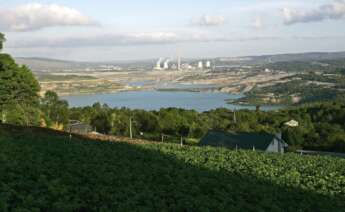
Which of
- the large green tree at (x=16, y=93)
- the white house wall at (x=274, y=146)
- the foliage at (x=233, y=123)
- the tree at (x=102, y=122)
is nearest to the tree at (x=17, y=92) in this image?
the large green tree at (x=16, y=93)

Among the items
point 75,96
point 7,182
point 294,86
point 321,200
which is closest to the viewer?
point 7,182

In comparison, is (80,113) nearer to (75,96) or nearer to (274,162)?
(274,162)

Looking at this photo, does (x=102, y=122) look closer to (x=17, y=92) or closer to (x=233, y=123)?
(x=233, y=123)

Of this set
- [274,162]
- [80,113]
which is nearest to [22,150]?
[274,162]

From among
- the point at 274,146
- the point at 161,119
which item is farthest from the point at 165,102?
the point at 274,146

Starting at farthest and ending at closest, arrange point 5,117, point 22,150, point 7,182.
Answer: point 5,117 < point 22,150 < point 7,182

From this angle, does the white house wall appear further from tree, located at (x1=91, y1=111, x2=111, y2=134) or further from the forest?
tree, located at (x1=91, y1=111, x2=111, y2=134)

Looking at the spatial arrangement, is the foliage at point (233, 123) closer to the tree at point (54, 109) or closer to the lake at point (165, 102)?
the tree at point (54, 109)

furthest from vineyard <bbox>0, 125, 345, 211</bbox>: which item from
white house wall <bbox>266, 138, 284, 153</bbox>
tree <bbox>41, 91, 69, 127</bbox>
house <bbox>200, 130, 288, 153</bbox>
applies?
tree <bbox>41, 91, 69, 127</bbox>
